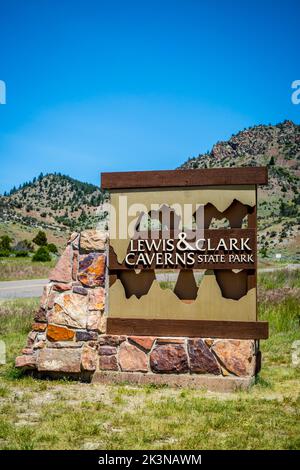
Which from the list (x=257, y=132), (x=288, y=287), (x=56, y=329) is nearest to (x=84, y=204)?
(x=257, y=132)

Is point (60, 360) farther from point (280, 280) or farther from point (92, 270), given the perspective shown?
point (280, 280)

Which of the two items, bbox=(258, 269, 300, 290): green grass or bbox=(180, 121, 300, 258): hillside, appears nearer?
bbox=(258, 269, 300, 290): green grass

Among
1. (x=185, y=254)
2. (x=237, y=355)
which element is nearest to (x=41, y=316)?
(x=185, y=254)

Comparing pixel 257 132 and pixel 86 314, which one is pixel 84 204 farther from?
pixel 86 314

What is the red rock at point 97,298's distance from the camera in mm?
8289

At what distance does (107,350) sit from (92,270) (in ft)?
3.67

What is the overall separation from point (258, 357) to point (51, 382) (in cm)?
286

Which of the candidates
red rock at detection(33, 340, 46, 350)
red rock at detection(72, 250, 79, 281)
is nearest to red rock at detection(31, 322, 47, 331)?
red rock at detection(33, 340, 46, 350)

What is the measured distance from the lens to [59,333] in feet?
27.0

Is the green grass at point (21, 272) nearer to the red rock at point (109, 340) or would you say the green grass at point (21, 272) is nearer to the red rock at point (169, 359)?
the red rock at point (109, 340)

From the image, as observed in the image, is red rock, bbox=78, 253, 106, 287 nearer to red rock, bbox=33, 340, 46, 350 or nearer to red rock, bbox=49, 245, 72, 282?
red rock, bbox=49, 245, 72, 282

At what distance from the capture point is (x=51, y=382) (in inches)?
318

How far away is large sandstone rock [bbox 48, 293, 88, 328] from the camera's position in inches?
323

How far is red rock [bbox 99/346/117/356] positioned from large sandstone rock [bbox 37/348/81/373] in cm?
31
